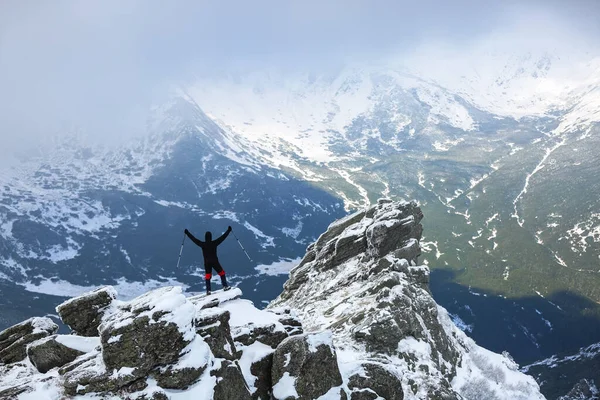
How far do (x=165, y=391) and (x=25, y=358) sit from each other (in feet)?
67.4

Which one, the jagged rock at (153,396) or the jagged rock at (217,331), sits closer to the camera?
the jagged rock at (153,396)

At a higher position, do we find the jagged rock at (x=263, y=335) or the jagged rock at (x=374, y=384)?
the jagged rock at (x=263, y=335)

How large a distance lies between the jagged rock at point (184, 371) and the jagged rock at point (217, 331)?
2143 mm

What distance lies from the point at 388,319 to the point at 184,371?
3039cm

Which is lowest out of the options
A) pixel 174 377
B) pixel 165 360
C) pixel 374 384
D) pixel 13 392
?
pixel 13 392

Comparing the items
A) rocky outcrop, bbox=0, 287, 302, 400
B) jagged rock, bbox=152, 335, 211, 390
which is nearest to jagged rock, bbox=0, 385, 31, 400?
rocky outcrop, bbox=0, 287, 302, 400

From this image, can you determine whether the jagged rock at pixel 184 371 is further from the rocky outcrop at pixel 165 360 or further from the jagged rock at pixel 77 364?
the jagged rock at pixel 77 364

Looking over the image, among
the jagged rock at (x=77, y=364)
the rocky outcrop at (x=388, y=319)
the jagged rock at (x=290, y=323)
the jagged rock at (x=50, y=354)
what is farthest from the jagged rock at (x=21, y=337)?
the jagged rock at (x=290, y=323)

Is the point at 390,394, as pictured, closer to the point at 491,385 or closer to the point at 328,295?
the point at 491,385

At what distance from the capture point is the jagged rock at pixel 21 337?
122 ft

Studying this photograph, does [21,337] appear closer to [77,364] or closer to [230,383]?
[77,364]

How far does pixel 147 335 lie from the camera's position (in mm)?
24797

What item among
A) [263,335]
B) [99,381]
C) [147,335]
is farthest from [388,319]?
[99,381]

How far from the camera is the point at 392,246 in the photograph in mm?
83750
